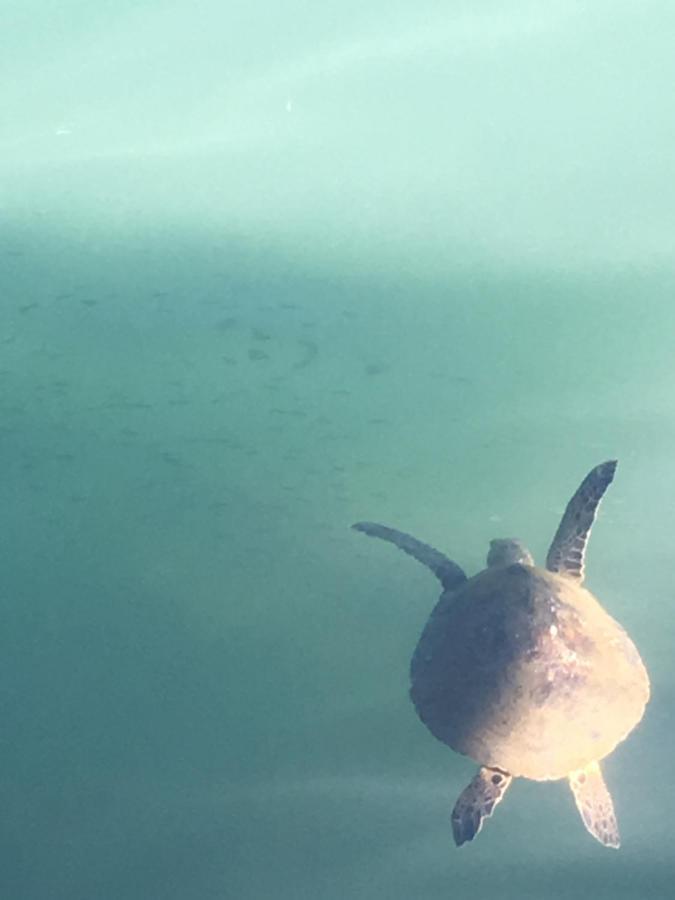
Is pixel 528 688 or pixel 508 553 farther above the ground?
pixel 508 553

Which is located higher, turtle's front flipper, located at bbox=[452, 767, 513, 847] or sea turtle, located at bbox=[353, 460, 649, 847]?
sea turtle, located at bbox=[353, 460, 649, 847]

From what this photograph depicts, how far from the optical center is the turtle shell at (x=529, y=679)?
2631mm

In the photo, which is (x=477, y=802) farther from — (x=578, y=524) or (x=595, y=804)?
(x=578, y=524)

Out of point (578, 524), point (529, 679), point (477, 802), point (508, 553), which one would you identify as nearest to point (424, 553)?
point (508, 553)

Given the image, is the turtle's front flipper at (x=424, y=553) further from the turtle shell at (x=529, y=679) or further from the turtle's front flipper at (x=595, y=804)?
the turtle's front flipper at (x=595, y=804)

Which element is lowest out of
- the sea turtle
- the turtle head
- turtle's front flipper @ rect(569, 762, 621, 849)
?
turtle's front flipper @ rect(569, 762, 621, 849)

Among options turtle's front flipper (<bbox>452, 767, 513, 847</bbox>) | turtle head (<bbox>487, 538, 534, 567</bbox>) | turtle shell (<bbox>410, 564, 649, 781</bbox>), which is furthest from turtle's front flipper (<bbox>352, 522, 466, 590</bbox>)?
turtle's front flipper (<bbox>452, 767, 513, 847</bbox>)

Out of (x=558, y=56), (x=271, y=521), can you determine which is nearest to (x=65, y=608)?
(x=271, y=521)

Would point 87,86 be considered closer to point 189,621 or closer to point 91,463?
point 91,463

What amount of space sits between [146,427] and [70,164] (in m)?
1.87

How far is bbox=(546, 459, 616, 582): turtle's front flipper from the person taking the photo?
10.1 ft

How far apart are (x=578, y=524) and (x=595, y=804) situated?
0.85 meters

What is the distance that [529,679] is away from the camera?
2639 millimetres

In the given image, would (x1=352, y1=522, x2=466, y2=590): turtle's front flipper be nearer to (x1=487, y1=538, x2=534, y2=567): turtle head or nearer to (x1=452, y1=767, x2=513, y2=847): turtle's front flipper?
(x1=487, y1=538, x2=534, y2=567): turtle head
